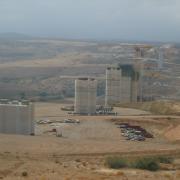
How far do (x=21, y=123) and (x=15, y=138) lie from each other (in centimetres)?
763

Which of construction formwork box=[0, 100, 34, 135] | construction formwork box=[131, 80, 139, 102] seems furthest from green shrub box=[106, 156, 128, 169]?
construction formwork box=[131, 80, 139, 102]

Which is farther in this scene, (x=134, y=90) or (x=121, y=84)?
(x=134, y=90)

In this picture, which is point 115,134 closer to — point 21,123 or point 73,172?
point 21,123

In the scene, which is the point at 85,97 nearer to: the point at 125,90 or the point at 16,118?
the point at 125,90

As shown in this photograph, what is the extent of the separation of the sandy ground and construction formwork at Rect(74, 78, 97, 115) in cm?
329

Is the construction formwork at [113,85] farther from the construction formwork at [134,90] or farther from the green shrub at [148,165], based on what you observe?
the green shrub at [148,165]

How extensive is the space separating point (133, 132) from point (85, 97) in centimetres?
2049

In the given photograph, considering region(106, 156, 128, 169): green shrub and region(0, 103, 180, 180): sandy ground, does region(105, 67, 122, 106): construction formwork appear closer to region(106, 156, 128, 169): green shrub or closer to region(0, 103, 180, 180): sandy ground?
region(0, 103, 180, 180): sandy ground

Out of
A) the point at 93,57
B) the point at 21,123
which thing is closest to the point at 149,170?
the point at 21,123

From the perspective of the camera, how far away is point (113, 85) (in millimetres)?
90812

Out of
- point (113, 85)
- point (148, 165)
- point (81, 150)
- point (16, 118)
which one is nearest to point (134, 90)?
point (113, 85)

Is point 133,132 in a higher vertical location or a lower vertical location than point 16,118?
lower

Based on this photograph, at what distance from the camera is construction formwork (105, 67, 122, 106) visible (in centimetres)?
8994

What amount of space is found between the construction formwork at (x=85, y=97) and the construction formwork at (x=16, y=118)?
25906 mm
